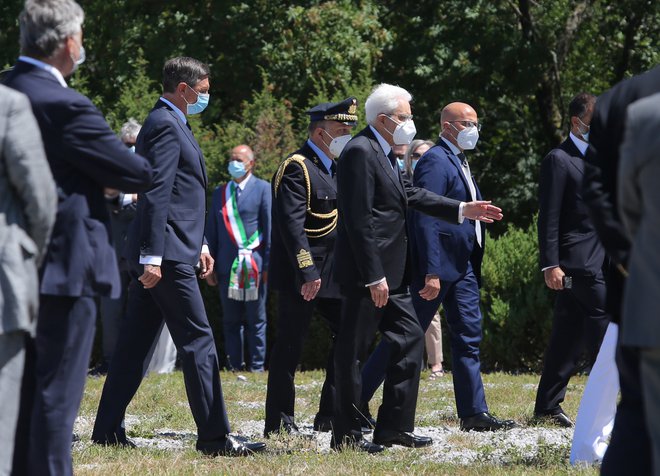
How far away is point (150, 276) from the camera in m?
6.39

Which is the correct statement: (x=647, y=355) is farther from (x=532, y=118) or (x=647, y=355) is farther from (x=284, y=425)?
(x=532, y=118)

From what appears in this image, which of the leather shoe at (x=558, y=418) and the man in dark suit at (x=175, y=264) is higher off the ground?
the man in dark suit at (x=175, y=264)

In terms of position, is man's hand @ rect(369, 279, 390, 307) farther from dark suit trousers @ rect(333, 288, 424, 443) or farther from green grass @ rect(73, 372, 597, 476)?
green grass @ rect(73, 372, 597, 476)

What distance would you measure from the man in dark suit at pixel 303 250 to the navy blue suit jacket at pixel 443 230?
2.16 feet

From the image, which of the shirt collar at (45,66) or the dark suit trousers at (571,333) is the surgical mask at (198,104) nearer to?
the shirt collar at (45,66)

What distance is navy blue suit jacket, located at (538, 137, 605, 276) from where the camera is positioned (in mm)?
7688

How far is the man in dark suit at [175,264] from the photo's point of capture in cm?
644

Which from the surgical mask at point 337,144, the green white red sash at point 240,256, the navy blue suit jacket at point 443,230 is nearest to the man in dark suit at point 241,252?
the green white red sash at point 240,256

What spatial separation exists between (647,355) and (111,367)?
412cm

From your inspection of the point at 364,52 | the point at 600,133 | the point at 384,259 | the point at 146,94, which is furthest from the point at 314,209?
the point at 364,52

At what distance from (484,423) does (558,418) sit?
0.52m

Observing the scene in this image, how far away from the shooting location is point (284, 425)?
7.55 metres

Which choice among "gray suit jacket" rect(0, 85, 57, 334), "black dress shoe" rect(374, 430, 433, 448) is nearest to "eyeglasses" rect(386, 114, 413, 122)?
"black dress shoe" rect(374, 430, 433, 448)

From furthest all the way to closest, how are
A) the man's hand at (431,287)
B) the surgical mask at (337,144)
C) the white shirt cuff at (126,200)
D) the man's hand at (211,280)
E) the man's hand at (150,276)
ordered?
the white shirt cuff at (126,200), the man's hand at (211,280), the man's hand at (431,287), the surgical mask at (337,144), the man's hand at (150,276)
